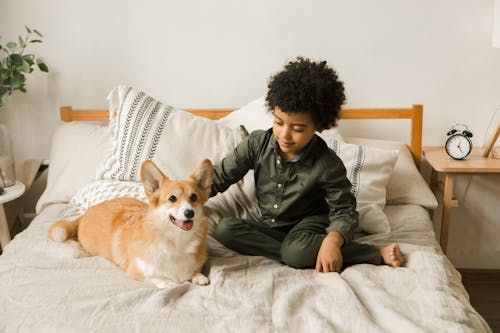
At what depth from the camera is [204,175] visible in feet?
5.20

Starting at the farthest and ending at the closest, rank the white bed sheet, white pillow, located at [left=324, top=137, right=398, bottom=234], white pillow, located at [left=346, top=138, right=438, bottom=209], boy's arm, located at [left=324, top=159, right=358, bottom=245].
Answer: white pillow, located at [left=346, top=138, right=438, bottom=209] < white pillow, located at [left=324, top=137, right=398, bottom=234] < boy's arm, located at [left=324, top=159, right=358, bottom=245] < the white bed sheet

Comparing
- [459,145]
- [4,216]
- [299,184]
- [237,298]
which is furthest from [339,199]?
[4,216]

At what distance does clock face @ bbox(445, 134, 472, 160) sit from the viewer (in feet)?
7.57

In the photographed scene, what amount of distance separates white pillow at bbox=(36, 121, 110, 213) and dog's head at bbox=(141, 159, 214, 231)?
75cm

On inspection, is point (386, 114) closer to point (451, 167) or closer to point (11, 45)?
point (451, 167)

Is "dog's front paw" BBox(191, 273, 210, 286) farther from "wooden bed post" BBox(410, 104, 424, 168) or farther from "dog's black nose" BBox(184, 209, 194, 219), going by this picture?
"wooden bed post" BBox(410, 104, 424, 168)

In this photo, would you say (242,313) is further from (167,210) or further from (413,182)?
(413,182)

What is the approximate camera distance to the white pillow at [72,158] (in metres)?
2.22

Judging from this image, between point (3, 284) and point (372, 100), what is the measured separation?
1.77 m

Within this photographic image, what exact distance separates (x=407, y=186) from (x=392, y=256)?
66cm

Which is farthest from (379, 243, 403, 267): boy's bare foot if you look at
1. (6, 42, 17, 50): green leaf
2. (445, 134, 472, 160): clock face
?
(6, 42, 17, 50): green leaf

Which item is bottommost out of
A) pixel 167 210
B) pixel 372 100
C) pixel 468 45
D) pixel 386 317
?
pixel 386 317

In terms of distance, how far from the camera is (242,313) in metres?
1.33

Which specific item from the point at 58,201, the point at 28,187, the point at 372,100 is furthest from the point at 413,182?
the point at 28,187
